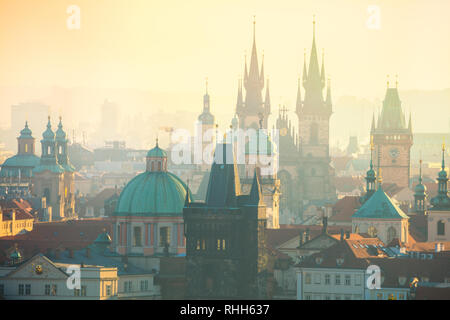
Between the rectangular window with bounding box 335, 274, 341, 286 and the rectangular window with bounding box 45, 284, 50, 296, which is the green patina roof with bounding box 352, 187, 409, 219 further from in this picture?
the rectangular window with bounding box 45, 284, 50, 296

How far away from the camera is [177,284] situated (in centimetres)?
10581

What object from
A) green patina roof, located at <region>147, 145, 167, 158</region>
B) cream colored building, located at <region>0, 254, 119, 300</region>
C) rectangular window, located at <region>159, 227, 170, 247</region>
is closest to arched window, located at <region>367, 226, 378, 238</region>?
green patina roof, located at <region>147, 145, 167, 158</region>

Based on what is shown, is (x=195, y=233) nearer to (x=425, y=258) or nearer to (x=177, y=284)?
(x=177, y=284)

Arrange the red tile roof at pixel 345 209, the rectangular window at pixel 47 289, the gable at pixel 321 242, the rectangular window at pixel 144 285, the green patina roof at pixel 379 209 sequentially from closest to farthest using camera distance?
the rectangular window at pixel 47 289 < the rectangular window at pixel 144 285 < the gable at pixel 321 242 < the green patina roof at pixel 379 209 < the red tile roof at pixel 345 209

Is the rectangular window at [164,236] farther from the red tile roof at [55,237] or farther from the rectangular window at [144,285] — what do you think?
the red tile roof at [55,237]

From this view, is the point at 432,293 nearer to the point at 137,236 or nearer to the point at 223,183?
the point at 223,183

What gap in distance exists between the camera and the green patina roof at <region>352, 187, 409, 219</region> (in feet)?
420

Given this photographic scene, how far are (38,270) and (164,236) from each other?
12559mm

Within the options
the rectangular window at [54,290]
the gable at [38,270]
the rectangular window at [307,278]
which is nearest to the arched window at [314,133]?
the rectangular window at [307,278]

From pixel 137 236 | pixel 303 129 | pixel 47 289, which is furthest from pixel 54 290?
pixel 303 129

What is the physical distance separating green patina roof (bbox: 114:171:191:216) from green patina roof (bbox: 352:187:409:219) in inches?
849

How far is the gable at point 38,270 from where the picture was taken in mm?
100438

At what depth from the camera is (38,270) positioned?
100688mm

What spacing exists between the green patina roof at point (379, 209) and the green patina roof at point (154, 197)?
2157 centimetres
